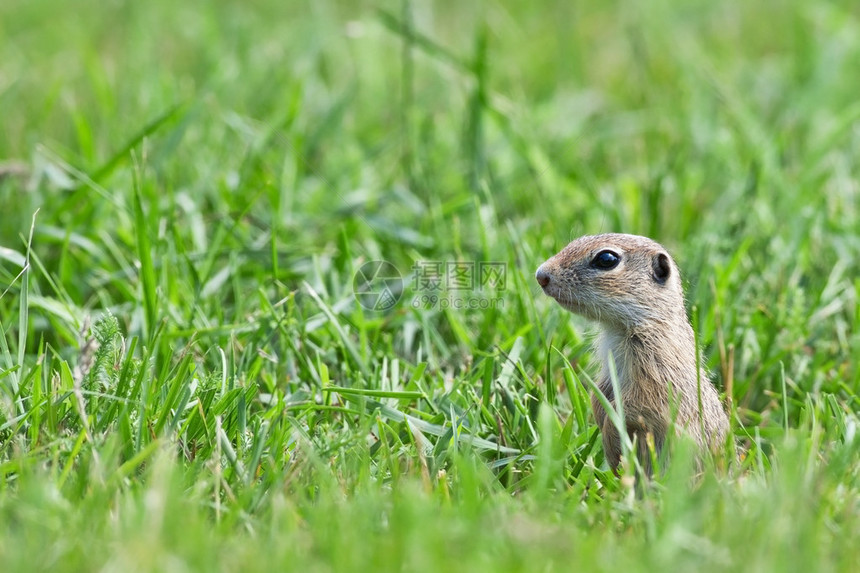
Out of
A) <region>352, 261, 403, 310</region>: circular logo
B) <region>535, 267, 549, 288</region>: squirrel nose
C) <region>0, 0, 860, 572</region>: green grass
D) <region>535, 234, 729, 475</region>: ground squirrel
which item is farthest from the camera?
<region>352, 261, 403, 310</region>: circular logo

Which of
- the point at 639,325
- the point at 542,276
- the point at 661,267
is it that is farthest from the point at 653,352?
the point at 542,276

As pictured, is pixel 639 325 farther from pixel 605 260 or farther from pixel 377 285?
pixel 377 285

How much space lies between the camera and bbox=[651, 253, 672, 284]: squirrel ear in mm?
3594

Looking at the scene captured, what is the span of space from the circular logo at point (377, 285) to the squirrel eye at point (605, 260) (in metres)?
1.04

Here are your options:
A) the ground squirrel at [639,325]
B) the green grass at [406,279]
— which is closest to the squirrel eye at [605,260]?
the ground squirrel at [639,325]

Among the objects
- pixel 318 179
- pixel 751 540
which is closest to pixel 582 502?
pixel 751 540

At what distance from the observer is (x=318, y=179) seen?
555 centimetres

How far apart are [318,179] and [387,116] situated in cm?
126

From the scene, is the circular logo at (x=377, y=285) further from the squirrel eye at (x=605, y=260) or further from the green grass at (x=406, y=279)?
the squirrel eye at (x=605, y=260)

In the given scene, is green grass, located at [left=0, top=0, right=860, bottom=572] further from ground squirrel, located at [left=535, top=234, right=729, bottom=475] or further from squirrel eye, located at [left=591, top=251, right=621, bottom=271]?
squirrel eye, located at [left=591, top=251, right=621, bottom=271]

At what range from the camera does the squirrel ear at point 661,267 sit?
359cm

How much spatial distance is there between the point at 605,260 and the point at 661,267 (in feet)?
0.65

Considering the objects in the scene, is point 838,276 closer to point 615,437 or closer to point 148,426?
point 615,437


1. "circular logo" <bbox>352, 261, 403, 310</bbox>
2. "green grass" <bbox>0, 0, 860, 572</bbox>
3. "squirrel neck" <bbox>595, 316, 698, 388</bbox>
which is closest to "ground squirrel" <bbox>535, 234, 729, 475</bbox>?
"squirrel neck" <bbox>595, 316, 698, 388</bbox>
